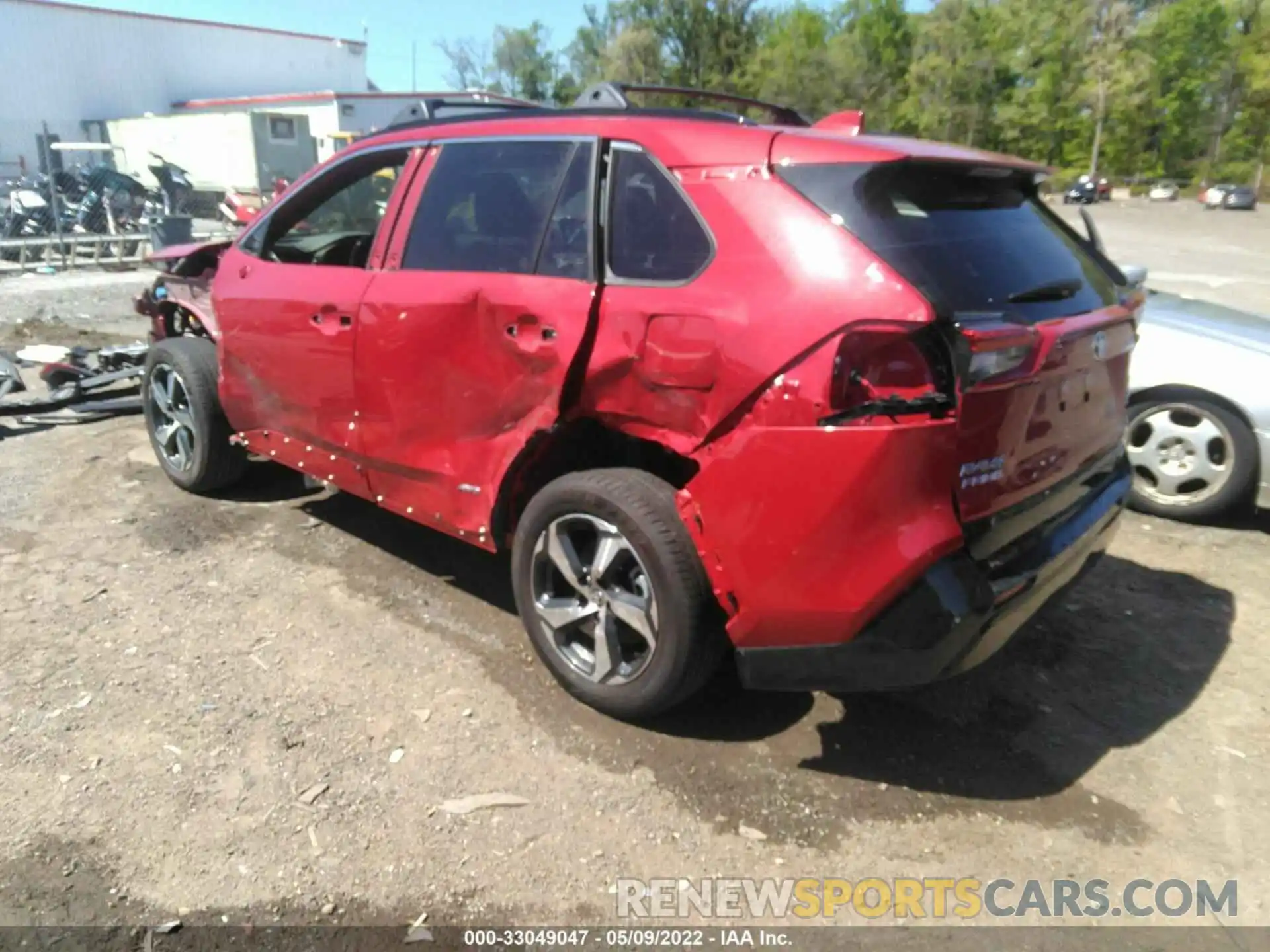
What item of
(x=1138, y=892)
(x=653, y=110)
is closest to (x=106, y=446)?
(x=653, y=110)

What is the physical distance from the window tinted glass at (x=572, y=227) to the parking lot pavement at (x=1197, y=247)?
2.48 meters

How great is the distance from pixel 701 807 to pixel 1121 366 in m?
1.93

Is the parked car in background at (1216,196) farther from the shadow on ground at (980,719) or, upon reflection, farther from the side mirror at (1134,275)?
the shadow on ground at (980,719)

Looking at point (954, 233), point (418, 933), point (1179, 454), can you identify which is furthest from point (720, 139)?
point (1179, 454)

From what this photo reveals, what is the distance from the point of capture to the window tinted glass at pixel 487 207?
3.19 m

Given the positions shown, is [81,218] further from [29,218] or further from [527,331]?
[527,331]

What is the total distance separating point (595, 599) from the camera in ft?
9.96

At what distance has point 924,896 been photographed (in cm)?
245

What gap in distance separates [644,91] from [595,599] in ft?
6.68

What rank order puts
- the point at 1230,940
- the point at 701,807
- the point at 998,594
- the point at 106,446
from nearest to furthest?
the point at 1230,940
the point at 998,594
the point at 701,807
the point at 106,446

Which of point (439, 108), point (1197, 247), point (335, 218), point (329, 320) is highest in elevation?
point (439, 108)

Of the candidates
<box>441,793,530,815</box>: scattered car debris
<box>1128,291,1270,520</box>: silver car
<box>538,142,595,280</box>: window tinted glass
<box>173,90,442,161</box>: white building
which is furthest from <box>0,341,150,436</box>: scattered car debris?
<box>173,90,442,161</box>: white building

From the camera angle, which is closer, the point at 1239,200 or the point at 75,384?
the point at 75,384

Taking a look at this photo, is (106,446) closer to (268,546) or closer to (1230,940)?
(268,546)
